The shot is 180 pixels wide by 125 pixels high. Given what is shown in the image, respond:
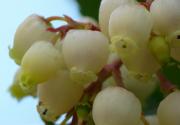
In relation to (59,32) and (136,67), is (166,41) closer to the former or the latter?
(136,67)

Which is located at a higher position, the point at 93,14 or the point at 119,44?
the point at 119,44

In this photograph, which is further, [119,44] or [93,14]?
[93,14]

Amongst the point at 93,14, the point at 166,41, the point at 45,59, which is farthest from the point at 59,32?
the point at 93,14

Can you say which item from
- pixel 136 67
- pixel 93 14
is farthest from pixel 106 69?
pixel 93 14

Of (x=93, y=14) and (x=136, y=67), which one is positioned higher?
(x=136, y=67)

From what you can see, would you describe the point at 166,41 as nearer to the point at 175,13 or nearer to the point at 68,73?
the point at 175,13

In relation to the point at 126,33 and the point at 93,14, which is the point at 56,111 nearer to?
the point at 126,33

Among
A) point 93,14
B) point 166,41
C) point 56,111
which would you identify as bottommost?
point 93,14

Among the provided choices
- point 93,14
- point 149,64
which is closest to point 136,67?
point 149,64
